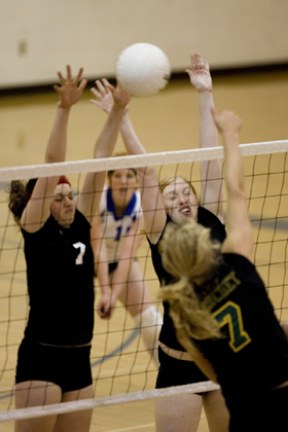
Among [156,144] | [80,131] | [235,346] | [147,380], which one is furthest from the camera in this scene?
[80,131]

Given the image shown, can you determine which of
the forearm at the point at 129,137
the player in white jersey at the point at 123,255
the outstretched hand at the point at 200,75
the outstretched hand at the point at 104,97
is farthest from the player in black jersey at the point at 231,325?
the player in white jersey at the point at 123,255

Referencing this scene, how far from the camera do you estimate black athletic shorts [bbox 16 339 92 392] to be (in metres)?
5.14

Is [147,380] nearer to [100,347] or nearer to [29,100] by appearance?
[100,347]

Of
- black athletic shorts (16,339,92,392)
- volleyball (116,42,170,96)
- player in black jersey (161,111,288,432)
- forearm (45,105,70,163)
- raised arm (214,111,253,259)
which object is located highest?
volleyball (116,42,170,96)

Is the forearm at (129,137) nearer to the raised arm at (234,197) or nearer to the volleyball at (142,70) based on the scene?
the volleyball at (142,70)

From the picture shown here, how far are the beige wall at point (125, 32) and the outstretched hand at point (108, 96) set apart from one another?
41.1 feet

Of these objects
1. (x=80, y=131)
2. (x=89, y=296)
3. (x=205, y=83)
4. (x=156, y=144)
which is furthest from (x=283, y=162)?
(x=89, y=296)

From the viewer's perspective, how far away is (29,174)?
16.8 ft

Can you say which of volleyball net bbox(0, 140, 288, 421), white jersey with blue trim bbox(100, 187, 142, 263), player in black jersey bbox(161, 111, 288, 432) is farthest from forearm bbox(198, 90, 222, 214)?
white jersey with blue trim bbox(100, 187, 142, 263)

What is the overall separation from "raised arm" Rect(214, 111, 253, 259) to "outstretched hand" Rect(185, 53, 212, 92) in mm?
1530

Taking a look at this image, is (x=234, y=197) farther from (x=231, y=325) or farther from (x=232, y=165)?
(x=231, y=325)

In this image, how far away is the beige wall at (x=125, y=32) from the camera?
1764 cm

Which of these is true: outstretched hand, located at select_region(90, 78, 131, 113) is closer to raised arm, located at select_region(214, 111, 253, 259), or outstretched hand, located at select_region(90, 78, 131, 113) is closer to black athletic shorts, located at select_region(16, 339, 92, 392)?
raised arm, located at select_region(214, 111, 253, 259)

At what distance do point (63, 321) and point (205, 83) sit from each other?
1693 millimetres
